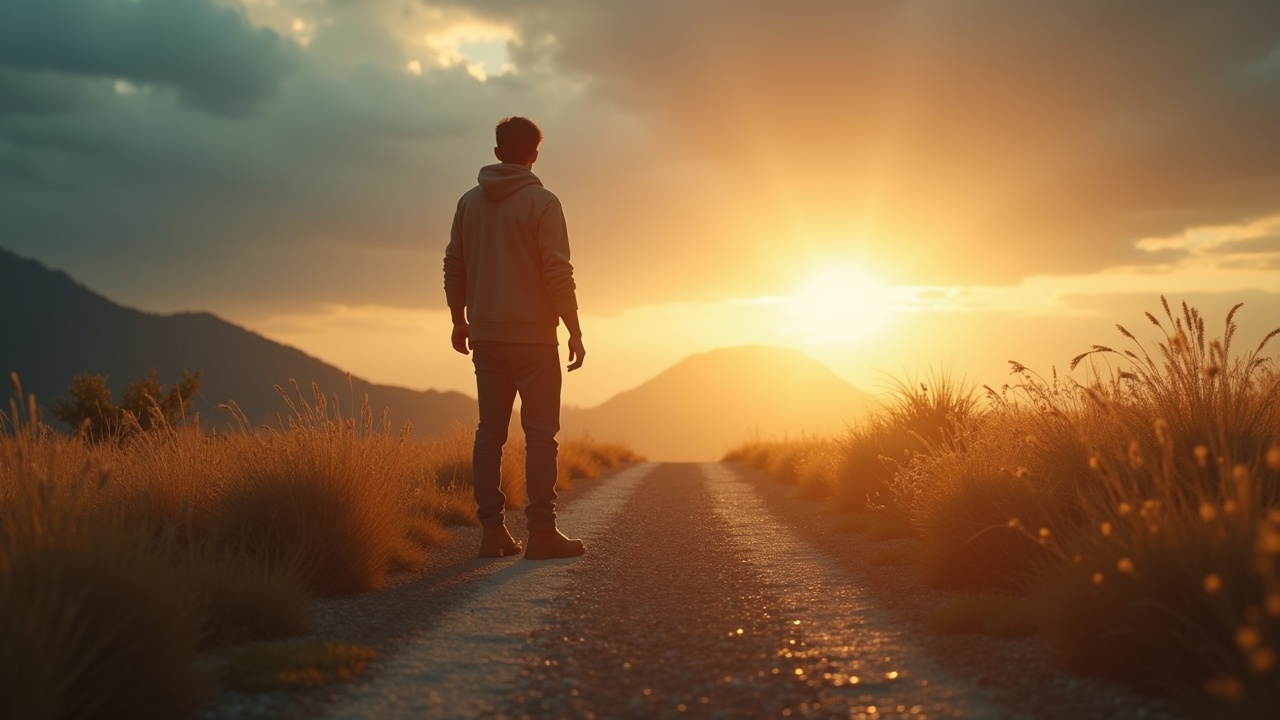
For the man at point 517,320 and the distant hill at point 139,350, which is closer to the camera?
the man at point 517,320

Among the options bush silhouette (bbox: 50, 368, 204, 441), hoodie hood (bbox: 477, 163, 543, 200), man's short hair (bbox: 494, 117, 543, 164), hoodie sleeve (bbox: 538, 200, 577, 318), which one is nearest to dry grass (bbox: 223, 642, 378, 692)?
hoodie sleeve (bbox: 538, 200, 577, 318)

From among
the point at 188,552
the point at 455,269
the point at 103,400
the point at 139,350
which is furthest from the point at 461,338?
the point at 139,350

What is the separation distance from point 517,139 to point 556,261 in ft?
3.64

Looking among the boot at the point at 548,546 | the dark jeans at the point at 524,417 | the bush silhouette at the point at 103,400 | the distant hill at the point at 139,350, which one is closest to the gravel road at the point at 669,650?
the boot at the point at 548,546

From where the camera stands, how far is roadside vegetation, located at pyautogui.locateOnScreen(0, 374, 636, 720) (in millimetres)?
3600

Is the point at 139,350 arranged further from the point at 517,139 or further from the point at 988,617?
the point at 988,617

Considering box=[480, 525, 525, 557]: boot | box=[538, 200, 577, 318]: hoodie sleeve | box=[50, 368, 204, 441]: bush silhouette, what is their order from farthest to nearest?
box=[50, 368, 204, 441]: bush silhouette → box=[480, 525, 525, 557]: boot → box=[538, 200, 577, 318]: hoodie sleeve

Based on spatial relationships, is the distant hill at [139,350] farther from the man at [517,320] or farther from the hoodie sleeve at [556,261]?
the hoodie sleeve at [556,261]

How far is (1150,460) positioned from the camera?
6.38m

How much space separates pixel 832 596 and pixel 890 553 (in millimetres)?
1434

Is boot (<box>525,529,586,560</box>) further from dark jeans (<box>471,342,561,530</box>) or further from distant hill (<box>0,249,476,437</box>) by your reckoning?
distant hill (<box>0,249,476,437</box>)

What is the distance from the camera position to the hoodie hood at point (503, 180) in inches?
300

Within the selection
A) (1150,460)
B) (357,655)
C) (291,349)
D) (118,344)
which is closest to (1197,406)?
(1150,460)

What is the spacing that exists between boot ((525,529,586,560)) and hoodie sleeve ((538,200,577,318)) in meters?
1.74
